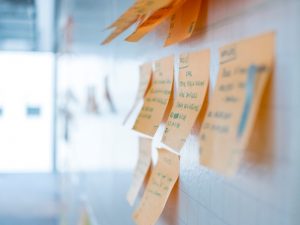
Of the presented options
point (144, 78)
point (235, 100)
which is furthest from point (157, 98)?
point (235, 100)

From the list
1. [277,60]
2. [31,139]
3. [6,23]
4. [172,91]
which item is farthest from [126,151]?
[31,139]

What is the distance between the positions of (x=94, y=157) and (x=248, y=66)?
95 centimetres

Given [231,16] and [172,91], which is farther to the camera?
[172,91]

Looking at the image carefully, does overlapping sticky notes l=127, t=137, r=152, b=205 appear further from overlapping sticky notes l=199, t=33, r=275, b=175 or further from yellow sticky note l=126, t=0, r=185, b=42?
overlapping sticky notes l=199, t=33, r=275, b=175

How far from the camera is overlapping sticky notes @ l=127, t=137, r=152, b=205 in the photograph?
59 centimetres

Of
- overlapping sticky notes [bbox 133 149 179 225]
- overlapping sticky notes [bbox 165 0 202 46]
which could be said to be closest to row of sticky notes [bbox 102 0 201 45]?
overlapping sticky notes [bbox 165 0 202 46]

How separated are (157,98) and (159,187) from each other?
10 cm

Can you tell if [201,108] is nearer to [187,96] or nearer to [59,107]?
[187,96]

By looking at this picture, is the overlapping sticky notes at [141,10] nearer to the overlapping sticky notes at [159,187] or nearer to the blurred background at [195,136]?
the blurred background at [195,136]

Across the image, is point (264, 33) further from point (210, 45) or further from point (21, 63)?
point (21, 63)

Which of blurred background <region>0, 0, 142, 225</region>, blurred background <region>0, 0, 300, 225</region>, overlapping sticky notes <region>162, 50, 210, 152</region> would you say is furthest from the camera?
blurred background <region>0, 0, 142, 225</region>

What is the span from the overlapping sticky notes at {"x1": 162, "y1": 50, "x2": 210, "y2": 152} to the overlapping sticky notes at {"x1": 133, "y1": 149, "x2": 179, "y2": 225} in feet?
0.13

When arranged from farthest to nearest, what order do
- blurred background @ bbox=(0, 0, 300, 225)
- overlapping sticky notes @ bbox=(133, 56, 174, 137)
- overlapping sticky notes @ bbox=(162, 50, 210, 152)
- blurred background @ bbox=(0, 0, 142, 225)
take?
blurred background @ bbox=(0, 0, 142, 225) < overlapping sticky notes @ bbox=(133, 56, 174, 137) < overlapping sticky notes @ bbox=(162, 50, 210, 152) < blurred background @ bbox=(0, 0, 300, 225)

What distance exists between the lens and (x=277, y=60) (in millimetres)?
271
